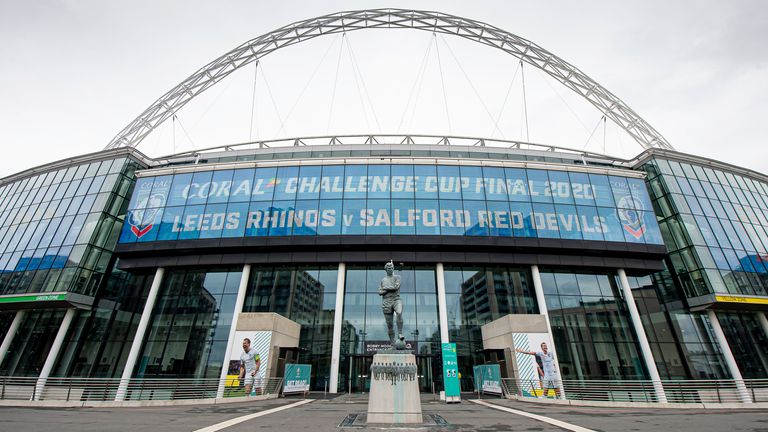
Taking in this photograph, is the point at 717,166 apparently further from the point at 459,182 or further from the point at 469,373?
the point at 469,373

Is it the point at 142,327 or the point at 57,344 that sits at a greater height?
the point at 142,327

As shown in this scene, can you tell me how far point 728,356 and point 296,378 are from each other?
Answer: 3140cm

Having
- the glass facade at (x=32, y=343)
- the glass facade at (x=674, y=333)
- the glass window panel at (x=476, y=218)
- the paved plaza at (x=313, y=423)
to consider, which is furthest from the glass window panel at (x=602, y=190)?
the glass facade at (x=32, y=343)

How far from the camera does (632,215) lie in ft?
95.0

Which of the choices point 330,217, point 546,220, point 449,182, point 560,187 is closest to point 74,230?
point 330,217

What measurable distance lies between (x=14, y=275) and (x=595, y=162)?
5553 centimetres

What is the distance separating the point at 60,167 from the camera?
34.3 metres

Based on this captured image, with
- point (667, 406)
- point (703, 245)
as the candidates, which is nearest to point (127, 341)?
point (667, 406)

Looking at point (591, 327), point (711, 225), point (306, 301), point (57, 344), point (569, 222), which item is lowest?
point (57, 344)

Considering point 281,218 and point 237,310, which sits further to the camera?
point 281,218

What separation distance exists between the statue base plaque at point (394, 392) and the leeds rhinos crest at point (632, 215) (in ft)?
85.5

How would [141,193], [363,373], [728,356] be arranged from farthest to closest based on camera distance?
[141,193] < [363,373] < [728,356]

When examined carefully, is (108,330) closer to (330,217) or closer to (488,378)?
(330,217)


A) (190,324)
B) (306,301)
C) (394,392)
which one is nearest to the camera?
(394,392)
